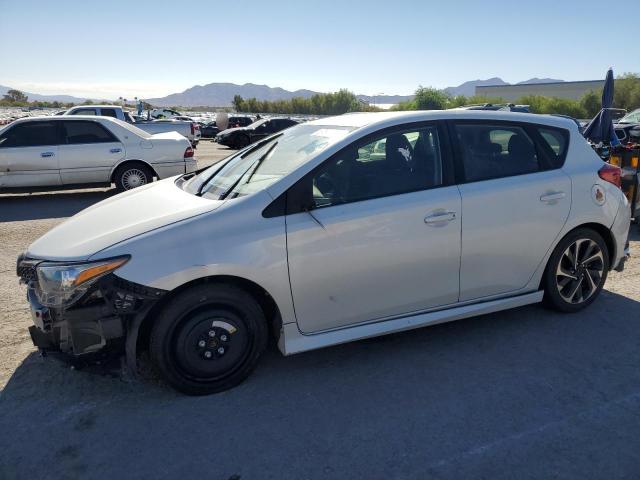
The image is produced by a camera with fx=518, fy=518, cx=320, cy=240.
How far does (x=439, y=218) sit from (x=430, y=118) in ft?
2.59

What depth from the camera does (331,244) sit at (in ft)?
10.9

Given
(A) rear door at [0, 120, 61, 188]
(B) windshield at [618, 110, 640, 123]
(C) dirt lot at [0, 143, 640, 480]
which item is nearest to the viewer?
(C) dirt lot at [0, 143, 640, 480]

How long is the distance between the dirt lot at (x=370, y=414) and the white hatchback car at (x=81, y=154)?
6.56 meters

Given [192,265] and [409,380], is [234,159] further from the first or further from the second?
[409,380]

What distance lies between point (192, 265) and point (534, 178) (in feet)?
8.71

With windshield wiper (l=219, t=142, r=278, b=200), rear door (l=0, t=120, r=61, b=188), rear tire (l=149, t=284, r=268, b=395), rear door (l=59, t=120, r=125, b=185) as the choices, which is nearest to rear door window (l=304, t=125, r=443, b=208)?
windshield wiper (l=219, t=142, r=278, b=200)

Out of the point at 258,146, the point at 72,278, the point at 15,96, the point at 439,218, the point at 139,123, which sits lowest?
the point at 72,278

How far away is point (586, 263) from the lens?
170 inches

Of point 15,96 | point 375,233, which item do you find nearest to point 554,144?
point 375,233

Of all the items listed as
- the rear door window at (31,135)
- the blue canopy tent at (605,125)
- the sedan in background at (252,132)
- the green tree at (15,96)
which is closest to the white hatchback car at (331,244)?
the blue canopy tent at (605,125)

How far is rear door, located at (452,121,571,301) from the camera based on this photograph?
3754mm

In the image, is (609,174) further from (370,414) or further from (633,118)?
(633,118)

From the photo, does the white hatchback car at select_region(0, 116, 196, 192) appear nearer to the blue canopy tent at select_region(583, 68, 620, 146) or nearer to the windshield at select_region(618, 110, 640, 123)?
the blue canopy tent at select_region(583, 68, 620, 146)


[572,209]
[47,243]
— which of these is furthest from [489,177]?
[47,243]
